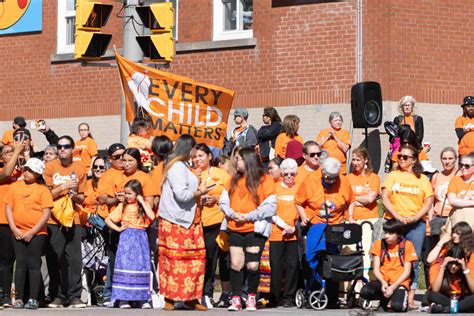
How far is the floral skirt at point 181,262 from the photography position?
15.3 metres

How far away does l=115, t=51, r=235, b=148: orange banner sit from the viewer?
58.8 ft

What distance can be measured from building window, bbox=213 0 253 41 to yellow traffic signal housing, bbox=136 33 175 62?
31.8ft

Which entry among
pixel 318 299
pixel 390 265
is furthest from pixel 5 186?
pixel 390 265

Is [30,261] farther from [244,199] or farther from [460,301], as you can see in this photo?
[460,301]

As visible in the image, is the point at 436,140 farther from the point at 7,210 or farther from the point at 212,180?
the point at 7,210

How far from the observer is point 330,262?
628 inches

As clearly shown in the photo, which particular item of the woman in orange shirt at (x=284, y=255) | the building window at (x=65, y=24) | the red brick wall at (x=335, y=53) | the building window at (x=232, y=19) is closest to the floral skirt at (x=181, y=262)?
the woman in orange shirt at (x=284, y=255)

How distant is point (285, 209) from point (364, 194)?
1.20 metres

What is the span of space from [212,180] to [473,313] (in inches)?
154

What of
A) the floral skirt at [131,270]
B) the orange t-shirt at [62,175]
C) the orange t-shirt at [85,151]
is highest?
the orange t-shirt at [85,151]

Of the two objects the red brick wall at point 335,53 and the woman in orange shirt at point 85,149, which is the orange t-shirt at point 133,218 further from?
the red brick wall at point 335,53

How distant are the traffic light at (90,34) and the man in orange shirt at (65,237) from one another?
70.1 inches

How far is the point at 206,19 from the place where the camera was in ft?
91.7

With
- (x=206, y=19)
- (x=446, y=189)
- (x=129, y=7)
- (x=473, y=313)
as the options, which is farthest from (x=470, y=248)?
(x=206, y=19)
